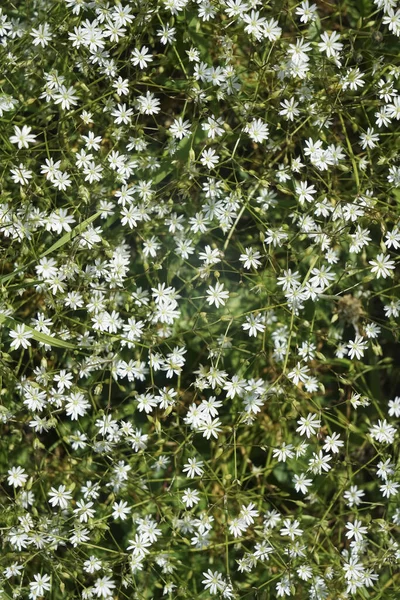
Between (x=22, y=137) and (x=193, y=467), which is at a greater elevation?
(x=22, y=137)

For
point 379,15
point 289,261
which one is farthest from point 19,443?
point 379,15

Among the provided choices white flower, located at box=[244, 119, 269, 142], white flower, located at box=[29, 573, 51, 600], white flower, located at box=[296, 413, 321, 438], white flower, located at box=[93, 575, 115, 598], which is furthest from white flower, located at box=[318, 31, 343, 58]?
white flower, located at box=[29, 573, 51, 600]

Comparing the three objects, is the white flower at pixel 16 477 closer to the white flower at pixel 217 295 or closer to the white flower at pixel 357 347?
the white flower at pixel 217 295

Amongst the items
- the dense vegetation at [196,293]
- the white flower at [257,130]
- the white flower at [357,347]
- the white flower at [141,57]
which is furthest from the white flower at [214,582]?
the white flower at [141,57]

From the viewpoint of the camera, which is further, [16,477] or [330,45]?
[16,477]

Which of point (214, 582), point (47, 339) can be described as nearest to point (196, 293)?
point (47, 339)

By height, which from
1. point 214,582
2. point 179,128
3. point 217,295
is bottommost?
point 214,582

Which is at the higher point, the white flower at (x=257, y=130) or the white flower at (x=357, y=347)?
the white flower at (x=257, y=130)

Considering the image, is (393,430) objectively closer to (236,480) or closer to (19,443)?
(236,480)

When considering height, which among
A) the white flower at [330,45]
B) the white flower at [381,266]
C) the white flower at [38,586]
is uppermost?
the white flower at [330,45]

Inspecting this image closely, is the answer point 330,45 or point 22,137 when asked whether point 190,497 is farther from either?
point 330,45

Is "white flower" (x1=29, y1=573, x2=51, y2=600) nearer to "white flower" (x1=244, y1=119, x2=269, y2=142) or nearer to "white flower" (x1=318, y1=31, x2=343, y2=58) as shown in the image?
"white flower" (x1=244, y1=119, x2=269, y2=142)
